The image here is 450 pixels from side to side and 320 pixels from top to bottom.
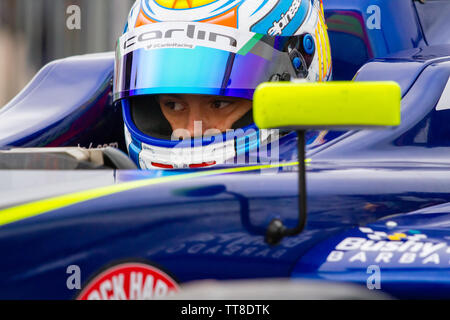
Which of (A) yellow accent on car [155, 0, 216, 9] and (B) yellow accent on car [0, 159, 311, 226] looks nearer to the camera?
(B) yellow accent on car [0, 159, 311, 226]

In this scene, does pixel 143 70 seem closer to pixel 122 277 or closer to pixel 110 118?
pixel 110 118

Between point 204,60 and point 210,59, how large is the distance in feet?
0.05

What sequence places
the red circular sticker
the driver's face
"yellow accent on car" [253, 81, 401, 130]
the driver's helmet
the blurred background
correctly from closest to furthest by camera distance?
"yellow accent on car" [253, 81, 401, 130]
the red circular sticker
the driver's helmet
the driver's face
the blurred background

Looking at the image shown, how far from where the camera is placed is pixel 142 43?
1.86 metres

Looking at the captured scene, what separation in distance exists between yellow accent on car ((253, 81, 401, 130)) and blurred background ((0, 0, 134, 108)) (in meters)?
3.47

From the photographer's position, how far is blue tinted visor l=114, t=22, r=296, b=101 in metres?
1.75

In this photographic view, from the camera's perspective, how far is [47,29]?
5195mm

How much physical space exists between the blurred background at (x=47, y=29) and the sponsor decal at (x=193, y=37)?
247 cm

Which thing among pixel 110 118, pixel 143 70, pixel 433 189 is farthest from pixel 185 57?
pixel 433 189

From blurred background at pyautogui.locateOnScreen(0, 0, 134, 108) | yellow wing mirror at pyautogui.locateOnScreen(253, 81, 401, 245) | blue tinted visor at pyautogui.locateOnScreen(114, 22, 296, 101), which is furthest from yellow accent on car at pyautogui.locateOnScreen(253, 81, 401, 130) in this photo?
blurred background at pyautogui.locateOnScreen(0, 0, 134, 108)

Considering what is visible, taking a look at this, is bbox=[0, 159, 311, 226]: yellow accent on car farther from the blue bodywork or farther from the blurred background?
the blurred background

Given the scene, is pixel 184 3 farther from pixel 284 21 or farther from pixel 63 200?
pixel 63 200

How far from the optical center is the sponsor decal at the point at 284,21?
1.85 metres
